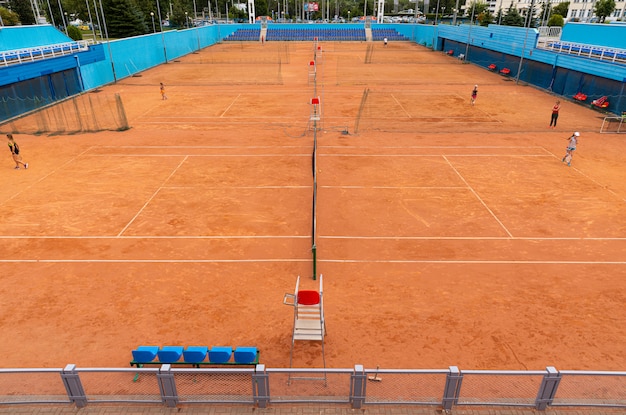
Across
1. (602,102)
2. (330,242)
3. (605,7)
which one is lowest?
(330,242)

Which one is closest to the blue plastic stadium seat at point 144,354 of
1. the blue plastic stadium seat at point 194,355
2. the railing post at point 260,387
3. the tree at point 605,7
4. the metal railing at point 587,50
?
the blue plastic stadium seat at point 194,355

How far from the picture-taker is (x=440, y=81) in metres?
46.6

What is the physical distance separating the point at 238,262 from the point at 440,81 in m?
40.5

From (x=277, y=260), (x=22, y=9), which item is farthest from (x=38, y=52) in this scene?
(x=22, y=9)

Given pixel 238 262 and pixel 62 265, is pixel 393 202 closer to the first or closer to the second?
pixel 238 262

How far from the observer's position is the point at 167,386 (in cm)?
752

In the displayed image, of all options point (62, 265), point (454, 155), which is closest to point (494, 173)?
point (454, 155)

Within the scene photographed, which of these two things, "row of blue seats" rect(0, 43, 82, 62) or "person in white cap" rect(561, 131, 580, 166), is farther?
"row of blue seats" rect(0, 43, 82, 62)

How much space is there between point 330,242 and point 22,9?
104 metres

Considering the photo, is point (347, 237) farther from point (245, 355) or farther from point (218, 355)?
point (218, 355)

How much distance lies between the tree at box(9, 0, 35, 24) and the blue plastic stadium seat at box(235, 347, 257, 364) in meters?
105

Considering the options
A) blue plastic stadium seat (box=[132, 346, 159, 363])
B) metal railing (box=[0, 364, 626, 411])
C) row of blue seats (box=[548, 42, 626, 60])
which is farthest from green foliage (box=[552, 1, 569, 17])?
blue plastic stadium seat (box=[132, 346, 159, 363])

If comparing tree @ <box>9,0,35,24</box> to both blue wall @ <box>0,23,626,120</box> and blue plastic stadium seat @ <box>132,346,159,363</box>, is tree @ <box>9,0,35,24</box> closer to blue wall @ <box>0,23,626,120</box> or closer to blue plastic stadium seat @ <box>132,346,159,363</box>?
blue wall @ <box>0,23,626,120</box>

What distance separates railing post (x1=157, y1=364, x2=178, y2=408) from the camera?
7340 millimetres
